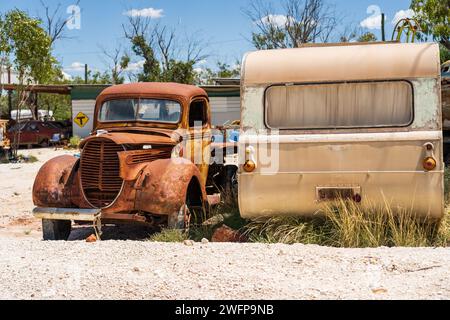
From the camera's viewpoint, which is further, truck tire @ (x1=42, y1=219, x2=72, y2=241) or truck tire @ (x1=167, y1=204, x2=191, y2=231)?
truck tire @ (x1=42, y1=219, x2=72, y2=241)

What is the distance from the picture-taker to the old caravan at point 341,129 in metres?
6.27

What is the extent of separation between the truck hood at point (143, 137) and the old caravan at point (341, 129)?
152 cm

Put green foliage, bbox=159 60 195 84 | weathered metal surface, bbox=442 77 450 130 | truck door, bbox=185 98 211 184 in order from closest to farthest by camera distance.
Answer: truck door, bbox=185 98 211 184, weathered metal surface, bbox=442 77 450 130, green foliage, bbox=159 60 195 84

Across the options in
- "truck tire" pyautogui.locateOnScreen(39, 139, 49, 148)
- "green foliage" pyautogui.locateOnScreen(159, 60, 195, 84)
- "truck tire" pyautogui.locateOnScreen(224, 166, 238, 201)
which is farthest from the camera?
"green foliage" pyautogui.locateOnScreen(159, 60, 195, 84)

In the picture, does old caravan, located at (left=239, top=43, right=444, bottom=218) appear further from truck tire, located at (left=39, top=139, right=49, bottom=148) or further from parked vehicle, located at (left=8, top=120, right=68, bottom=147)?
truck tire, located at (left=39, top=139, right=49, bottom=148)

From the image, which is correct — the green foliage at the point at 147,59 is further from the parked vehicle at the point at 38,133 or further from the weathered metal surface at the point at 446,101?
the weathered metal surface at the point at 446,101

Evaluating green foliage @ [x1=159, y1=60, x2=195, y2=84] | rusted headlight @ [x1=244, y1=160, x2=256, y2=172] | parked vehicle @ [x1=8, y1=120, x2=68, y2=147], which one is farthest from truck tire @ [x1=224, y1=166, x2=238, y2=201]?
green foliage @ [x1=159, y1=60, x2=195, y2=84]

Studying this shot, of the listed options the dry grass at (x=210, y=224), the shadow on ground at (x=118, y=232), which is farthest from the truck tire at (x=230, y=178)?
the shadow on ground at (x=118, y=232)

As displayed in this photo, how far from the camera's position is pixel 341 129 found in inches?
256

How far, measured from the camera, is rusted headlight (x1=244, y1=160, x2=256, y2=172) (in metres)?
6.55

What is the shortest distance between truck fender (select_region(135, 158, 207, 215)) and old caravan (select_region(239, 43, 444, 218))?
898 millimetres

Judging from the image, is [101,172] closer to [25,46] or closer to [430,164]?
[430,164]

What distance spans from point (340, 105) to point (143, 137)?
8.69ft

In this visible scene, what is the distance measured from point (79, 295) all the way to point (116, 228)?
4287 millimetres
